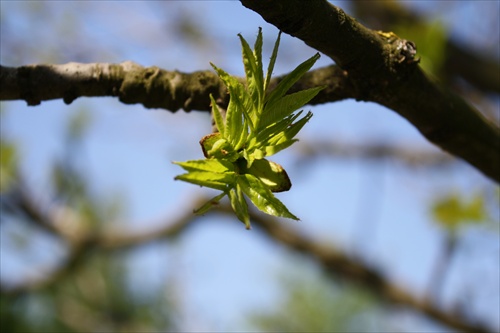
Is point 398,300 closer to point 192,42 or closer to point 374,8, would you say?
point 374,8

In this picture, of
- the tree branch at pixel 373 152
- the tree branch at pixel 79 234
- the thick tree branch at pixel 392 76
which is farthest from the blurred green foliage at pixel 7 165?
the thick tree branch at pixel 392 76

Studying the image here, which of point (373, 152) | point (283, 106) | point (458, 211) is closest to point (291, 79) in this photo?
point (283, 106)

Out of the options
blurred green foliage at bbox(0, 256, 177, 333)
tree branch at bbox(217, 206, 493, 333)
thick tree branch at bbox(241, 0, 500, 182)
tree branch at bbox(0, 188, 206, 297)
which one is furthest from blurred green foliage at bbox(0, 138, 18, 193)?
blurred green foliage at bbox(0, 256, 177, 333)

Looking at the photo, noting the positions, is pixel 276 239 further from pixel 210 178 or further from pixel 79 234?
pixel 210 178

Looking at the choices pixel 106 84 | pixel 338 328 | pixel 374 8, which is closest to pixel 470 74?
pixel 374 8

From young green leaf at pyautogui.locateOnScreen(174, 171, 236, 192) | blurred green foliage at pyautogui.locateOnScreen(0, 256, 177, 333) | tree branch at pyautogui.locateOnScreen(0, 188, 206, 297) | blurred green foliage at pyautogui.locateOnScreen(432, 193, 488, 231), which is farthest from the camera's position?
blurred green foliage at pyautogui.locateOnScreen(0, 256, 177, 333)

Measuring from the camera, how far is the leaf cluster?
44 cm

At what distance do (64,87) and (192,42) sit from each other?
7.33 ft

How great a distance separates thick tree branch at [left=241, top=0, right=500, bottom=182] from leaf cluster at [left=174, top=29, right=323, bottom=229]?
0.03 metres

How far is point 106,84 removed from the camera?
59 cm

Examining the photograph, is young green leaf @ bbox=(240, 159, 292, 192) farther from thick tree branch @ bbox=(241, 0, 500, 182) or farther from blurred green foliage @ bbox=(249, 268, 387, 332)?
blurred green foliage @ bbox=(249, 268, 387, 332)

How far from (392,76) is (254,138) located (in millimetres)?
187

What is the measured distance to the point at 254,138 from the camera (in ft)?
1.54

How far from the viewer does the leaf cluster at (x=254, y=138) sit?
1.45 feet
